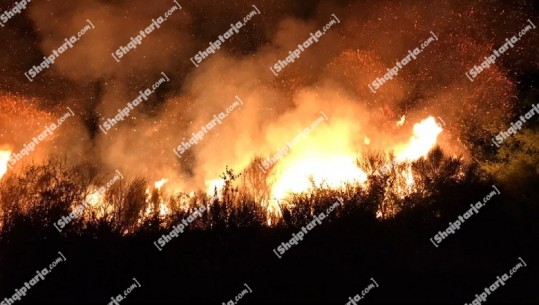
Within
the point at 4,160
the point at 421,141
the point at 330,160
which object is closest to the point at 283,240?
the point at 330,160

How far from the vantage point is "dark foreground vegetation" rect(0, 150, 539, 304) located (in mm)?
6895

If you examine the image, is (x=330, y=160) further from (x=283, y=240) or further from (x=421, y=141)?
(x=283, y=240)

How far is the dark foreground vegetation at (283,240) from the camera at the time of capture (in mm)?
6895

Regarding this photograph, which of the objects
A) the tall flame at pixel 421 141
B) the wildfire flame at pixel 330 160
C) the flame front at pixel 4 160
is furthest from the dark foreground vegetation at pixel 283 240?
the flame front at pixel 4 160

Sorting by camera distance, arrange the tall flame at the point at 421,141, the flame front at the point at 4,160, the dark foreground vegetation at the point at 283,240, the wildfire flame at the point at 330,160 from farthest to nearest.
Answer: the tall flame at the point at 421,141, the wildfire flame at the point at 330,160, the flame front at the point at 4,160, the dark foreground vegetation at the point at 283,240

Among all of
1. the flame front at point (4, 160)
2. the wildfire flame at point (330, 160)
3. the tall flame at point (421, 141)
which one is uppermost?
the flame front at point (4, 160)

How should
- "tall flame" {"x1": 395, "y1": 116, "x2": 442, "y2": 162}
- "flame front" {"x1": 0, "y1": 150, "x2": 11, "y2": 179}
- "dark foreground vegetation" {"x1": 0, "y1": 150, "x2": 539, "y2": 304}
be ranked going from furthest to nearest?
1. "tall flame" {"x1": 395, "y1": 116, "x2": 442, "y2": 162}
2. "flame front" {"x1": 0, "y1": 150, "x2": 11, "y2": 179}
3. "dark foreground vegetation" {"x1": 0, "y1": 150, "x2": 539, "y2": 304}

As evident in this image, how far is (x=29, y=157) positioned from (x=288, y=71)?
8676mm

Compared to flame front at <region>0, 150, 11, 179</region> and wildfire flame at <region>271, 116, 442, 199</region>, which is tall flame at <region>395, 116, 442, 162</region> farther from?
flame front at <region>0, 150, 11, 179</region>

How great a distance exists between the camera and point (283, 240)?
8.36m

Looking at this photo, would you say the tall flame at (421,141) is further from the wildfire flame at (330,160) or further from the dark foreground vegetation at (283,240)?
the dark foreground vegetation at (283,240)

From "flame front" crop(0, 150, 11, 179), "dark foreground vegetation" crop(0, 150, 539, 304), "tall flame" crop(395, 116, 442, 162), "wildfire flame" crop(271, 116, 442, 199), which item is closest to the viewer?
"dark foreground vegetation" crop(0, 150, 539, 304)

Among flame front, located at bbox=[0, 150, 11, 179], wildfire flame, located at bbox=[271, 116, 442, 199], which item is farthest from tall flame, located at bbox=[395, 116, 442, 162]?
flame front, located at bbox=[0, 150, 11, 179]

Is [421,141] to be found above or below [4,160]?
below
